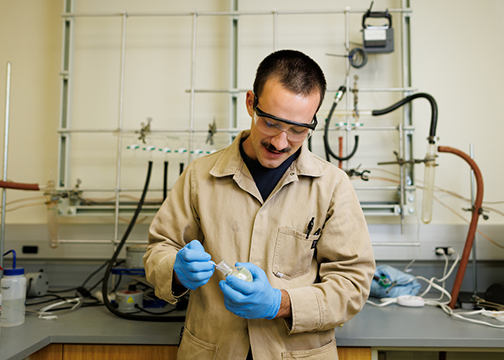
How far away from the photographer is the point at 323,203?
1.14 meters

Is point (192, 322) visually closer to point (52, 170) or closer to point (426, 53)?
point (52, 170)

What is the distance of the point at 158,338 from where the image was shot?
1380 millimetres

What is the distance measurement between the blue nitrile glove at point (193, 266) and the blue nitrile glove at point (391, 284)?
1.18m

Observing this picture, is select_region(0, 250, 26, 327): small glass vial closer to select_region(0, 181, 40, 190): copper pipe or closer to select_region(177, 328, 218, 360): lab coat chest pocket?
select_region(0, 181, 40, 190): copper pipe

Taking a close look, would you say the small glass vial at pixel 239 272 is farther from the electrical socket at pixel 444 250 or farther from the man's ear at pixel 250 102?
the electrical socket at pixel 444 250

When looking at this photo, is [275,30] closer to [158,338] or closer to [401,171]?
[401,171]

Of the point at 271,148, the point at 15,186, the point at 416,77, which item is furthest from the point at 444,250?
the point at 15,186

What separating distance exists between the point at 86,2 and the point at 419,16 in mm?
2107

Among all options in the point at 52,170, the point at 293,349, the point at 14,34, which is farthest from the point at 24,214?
the point at 293,349

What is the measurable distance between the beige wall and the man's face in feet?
3.82

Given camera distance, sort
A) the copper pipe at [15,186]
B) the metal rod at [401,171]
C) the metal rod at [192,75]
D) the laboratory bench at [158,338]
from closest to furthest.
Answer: the laboratory bench at [158,338]
the copper pipe at [15,186]
the metal rod at [401,171]
the metal rod at [192,75]

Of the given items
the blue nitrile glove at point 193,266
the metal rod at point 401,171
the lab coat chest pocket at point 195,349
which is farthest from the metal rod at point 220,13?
the lab coat chest pocket at point 195,349

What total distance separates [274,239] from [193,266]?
26 centimetres

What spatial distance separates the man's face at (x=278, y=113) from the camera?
3.38ft
